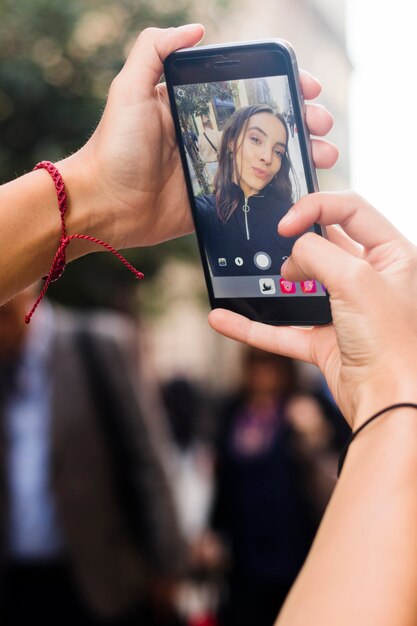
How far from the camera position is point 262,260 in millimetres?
1963

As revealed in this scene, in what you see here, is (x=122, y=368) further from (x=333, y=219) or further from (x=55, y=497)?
(x=333, y=219)

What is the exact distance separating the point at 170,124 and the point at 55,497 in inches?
89.0

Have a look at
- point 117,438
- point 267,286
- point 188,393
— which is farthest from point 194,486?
point 267,286

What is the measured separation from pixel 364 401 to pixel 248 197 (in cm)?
58

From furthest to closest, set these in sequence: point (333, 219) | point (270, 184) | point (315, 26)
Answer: point (315, 26)
point (270, 184)
point (333, 219)

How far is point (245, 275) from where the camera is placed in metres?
2.00

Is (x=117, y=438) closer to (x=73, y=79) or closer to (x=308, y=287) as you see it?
(x=308, y=287)

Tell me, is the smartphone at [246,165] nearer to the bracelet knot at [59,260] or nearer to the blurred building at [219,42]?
the bracelet knot at [59,260]

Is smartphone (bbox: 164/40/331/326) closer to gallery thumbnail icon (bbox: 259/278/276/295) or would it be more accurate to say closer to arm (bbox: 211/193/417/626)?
gallery thumbnail icon (bbox: 259/278/276/295)

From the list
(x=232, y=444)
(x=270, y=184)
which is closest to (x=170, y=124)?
(x=270, y=184)

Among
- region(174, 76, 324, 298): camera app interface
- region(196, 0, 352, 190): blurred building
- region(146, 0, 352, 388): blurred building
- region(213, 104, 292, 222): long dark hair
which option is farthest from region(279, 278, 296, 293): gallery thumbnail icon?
region(196, 0, 352, 190): blurred building

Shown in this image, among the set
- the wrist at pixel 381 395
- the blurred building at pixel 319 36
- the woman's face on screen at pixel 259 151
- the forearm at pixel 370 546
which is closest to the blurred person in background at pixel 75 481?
the woman's face on screen at pixel 259 151

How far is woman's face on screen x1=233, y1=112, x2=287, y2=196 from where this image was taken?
1.76 meters

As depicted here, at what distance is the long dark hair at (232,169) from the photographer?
1773 millimetres
